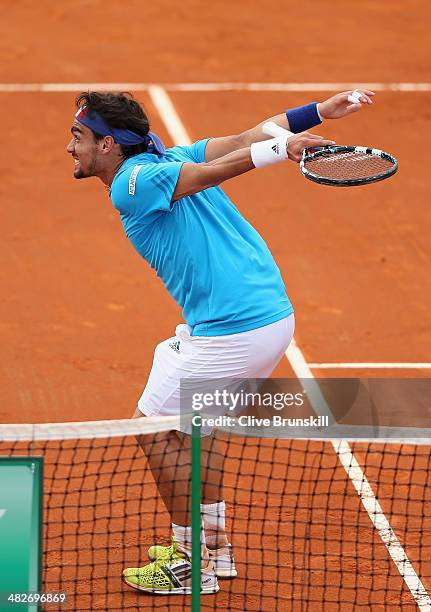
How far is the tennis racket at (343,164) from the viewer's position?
6.69 metres

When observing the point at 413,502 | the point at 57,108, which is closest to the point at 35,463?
the point at 413,502

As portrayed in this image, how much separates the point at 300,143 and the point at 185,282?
99cm

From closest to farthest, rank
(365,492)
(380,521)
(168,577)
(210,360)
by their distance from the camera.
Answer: (210,360) < (168,577) < (380,521) < (365,492)

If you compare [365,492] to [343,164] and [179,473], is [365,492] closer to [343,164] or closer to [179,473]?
[179,473]

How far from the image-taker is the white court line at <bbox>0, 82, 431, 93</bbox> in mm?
15844

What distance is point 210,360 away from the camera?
688 cm

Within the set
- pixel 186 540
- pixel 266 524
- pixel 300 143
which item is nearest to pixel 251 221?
pixel 266 524

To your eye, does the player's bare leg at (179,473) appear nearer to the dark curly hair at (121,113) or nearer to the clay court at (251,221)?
the clay court at (251,221)

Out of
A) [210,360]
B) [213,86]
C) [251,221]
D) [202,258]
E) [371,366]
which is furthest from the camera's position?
[213,86]

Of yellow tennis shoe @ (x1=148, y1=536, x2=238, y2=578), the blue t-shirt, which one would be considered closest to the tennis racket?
the blue t-shirt

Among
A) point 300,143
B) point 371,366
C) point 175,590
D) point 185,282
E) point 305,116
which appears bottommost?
point 175,590

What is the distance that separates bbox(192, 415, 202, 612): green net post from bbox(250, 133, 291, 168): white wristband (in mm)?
1367

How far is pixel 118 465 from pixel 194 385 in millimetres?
1600
